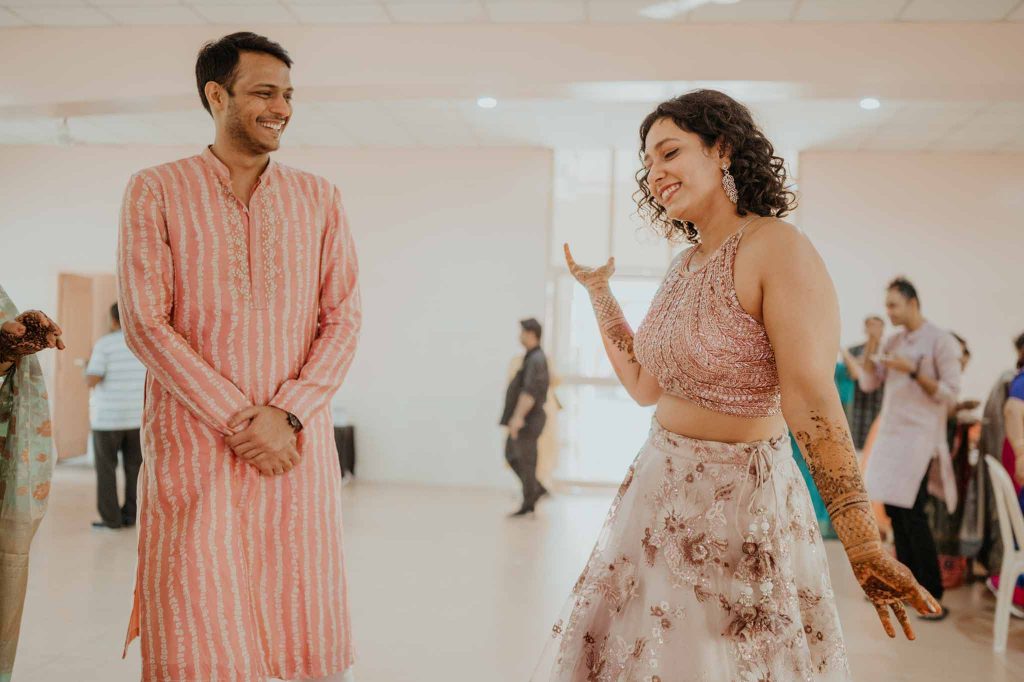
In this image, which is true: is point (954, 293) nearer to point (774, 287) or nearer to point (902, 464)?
point (902, 464)

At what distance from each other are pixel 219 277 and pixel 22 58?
4714 mm

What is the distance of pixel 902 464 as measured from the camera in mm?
3818

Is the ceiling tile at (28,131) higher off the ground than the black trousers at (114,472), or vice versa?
the ceiling tile at (28,131)

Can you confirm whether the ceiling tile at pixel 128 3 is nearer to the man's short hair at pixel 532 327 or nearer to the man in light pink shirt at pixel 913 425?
the man's short hair at pixel 532 327

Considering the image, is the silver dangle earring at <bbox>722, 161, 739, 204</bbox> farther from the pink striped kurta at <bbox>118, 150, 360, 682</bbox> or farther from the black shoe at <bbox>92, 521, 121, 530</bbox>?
the black shoe at <bbox>92, 521, 121, 530</bbox>

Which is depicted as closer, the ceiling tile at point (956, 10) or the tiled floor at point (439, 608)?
the tiled floor at point (439, 608)

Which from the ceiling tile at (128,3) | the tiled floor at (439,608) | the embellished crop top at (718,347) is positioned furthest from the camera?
the ceiling tile at (128,3)

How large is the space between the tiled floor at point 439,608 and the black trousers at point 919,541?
0.72ft

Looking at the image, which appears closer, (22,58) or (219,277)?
(219,277)

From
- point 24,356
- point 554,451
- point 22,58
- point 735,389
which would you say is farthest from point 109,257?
point 735,389

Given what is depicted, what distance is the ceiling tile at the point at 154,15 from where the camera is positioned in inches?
185

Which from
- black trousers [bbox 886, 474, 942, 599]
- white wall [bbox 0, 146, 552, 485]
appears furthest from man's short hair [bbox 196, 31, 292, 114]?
white wall [bbox 0, 146, 552, 485]

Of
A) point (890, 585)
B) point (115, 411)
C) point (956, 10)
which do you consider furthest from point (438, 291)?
point (890, 585)

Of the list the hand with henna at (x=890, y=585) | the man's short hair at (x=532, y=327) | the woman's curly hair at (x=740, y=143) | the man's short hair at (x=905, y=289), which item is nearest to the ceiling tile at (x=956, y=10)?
the man's short hair at (x=905, y=289)
